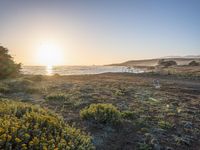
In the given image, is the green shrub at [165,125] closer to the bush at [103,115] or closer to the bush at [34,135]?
the bush at [103,115]

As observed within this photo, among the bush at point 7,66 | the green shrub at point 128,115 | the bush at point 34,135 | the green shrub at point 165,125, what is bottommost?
the green shrub at point 165,125

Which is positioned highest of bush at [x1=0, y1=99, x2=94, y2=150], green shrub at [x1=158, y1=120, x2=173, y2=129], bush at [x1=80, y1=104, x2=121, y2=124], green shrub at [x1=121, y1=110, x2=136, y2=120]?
bush at [x1=0, y1=99, x2=94, y2=150]

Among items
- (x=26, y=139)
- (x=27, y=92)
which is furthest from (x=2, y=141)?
(x=27, y=92)

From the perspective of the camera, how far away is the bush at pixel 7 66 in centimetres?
2078

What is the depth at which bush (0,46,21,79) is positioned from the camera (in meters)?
20.8

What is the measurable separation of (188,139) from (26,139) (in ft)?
16.7

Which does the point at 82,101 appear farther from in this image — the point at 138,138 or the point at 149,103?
the point at 138,138

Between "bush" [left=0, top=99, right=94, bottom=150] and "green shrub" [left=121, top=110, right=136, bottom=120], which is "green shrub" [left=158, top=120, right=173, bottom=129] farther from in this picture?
"bush" [left=0, top=99, right=94, bottom=150]

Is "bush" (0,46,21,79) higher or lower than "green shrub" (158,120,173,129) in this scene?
higher

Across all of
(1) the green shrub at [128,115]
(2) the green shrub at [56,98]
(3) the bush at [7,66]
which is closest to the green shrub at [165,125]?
(1) the green shrub at [128,115]

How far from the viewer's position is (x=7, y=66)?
21.4 meters

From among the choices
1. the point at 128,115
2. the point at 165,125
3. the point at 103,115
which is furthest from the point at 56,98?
the point at 165,125

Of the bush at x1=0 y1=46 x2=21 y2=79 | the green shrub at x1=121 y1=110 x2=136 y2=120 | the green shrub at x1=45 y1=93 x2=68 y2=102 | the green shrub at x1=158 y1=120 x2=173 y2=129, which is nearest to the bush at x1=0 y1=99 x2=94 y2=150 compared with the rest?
the green shrub at x1=121 y1=110 x2=136 y2=120

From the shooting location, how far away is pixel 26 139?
501 centimetres
